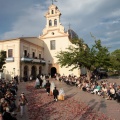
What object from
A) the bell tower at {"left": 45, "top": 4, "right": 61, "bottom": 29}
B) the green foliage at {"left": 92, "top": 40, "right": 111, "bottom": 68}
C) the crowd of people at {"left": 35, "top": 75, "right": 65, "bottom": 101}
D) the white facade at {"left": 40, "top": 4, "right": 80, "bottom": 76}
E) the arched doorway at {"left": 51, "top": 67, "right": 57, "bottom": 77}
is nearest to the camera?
the crowd of people at {"left": 35, "top": 75, "right": 65, "bottom": 101}

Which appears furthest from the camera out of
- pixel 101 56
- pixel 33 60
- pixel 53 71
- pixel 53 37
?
pixel 53 71

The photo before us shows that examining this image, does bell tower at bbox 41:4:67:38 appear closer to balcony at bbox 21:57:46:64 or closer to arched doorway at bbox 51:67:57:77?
balcony at bbox 21:57:46:64

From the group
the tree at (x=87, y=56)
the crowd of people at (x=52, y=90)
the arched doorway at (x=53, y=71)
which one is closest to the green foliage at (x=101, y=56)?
the tree at (x=87, y=56)

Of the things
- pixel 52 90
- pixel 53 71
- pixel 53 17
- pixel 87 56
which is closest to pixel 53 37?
pixel 53 17

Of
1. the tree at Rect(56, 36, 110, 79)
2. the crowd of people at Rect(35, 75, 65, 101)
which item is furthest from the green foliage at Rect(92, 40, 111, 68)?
the crowd of people at Rect(35, 75, 65, 101)

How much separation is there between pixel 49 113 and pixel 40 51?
34012 millimetres

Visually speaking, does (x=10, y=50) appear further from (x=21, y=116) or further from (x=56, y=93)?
(x=21, y=116)

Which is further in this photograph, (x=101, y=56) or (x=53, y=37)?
(x=53, y=37)

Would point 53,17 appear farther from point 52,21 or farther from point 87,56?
point 87,56

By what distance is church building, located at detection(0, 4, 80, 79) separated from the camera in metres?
38.7

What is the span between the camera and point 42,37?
160 feet

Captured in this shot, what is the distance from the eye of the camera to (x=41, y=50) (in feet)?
156

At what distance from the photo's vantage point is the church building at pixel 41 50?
38656 mm

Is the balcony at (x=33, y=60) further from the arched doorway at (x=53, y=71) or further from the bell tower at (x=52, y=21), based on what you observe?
the bell tower at (x=52, y=21)
